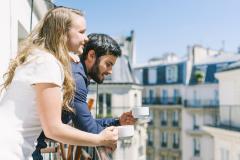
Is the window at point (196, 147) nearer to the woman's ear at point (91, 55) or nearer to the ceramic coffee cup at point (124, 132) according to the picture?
the woman's ear at point (91, 55)

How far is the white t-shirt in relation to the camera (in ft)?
5.98

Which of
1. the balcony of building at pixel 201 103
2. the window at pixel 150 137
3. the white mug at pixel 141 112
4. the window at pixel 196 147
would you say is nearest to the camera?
the white mug at pixel 141 112

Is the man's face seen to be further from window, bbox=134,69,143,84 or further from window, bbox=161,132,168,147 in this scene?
window, bbox=134,69,143,84

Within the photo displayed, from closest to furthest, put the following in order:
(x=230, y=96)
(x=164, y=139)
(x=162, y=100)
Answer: (x=230, y=96), (x=164, y=139), (x=162, y=100)

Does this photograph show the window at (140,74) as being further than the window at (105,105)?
Yes

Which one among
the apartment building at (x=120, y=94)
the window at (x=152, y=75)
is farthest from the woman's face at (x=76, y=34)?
the window at (x=152, y=75)

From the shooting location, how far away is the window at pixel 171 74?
37.4m

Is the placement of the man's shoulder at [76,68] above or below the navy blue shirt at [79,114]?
above

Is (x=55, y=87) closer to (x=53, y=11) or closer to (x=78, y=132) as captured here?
(x=78, y=132)

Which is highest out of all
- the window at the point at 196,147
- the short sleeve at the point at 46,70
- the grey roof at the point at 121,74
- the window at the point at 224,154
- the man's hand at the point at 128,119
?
the grey roof at the point at 121,74

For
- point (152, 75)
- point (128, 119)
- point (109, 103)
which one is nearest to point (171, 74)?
point (152, 75)

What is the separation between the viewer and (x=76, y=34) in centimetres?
203

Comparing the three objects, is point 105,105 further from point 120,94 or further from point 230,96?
point 230,96

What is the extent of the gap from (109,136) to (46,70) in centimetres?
43
